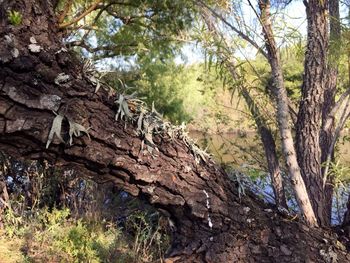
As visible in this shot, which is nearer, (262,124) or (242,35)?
(242,35)

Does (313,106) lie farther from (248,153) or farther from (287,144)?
(248,153)

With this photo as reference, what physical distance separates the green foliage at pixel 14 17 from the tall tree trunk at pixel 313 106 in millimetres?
1802

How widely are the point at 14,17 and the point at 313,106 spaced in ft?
6.43

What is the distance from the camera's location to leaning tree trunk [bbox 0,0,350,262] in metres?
1.66

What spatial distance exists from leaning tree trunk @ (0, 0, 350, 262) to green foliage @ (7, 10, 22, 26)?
0.03 m

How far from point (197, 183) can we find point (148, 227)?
164 cm

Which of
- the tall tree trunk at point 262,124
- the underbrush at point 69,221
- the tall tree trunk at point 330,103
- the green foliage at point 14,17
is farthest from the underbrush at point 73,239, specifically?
the green foliage at point 14,17

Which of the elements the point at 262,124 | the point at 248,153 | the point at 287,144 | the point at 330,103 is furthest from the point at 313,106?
the point at 248,153

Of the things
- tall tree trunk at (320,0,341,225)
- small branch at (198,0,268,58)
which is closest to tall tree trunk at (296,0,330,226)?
tall tree trunk at (320,0,341,225)

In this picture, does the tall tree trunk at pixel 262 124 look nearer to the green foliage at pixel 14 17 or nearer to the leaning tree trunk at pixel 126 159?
the leaning tree trunk at pixel 126 159

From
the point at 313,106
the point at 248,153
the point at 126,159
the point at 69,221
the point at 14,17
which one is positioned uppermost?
the point at 14,17

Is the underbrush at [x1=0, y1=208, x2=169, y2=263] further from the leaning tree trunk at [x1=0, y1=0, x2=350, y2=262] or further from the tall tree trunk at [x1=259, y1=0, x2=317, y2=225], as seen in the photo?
the tall tree trunk at [x1=259, y1=0, x2=317, y2=225]

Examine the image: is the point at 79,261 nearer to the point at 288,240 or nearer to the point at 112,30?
the point at 288,240

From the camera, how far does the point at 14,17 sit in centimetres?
166
